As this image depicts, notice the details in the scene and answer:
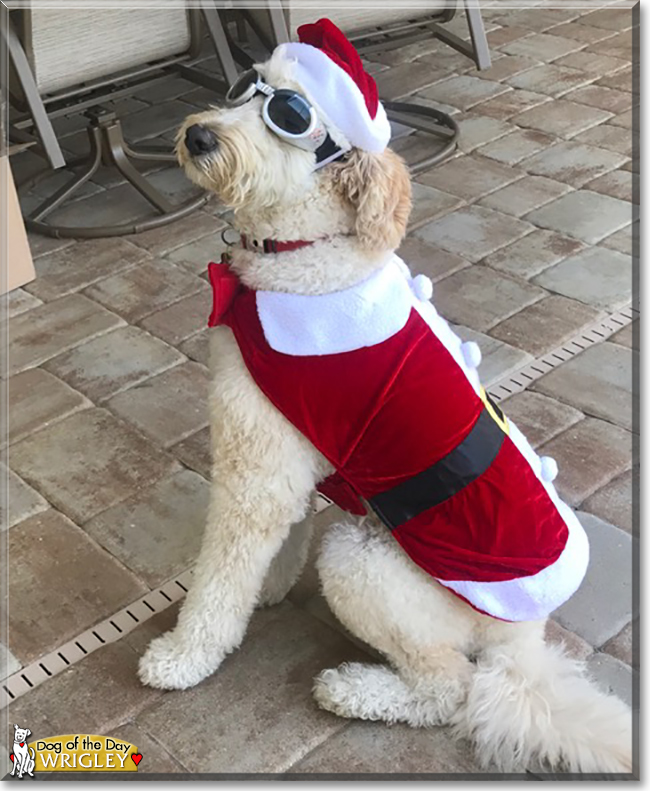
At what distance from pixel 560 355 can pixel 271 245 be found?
5.27ft

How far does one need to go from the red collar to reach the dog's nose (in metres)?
0.23

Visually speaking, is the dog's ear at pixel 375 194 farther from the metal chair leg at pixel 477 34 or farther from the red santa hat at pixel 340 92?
the metal chair leg at pixel 477 34

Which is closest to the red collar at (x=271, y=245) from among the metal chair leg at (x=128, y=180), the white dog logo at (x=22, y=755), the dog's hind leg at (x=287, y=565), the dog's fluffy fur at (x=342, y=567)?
the dog's fluffy fur at (x=342, y=567)

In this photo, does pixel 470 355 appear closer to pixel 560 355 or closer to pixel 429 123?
pixel 560 355

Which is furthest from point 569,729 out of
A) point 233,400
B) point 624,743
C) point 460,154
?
point 460,154

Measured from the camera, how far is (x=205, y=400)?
307cm

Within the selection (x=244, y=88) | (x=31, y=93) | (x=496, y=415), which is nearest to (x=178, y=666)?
(x=496, y=415)

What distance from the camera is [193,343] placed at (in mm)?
3334

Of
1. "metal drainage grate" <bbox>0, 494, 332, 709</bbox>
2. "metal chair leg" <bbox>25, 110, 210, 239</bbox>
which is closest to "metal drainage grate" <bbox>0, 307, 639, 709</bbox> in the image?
"metal drainage grate" <bbox>0, 494, 332, 709</bbox>

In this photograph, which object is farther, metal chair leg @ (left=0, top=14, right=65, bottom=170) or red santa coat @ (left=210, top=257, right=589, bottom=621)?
metal chair leg @ (left=0, top=14, right=65, bottom=170)

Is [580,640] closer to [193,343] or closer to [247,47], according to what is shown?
[193,343]

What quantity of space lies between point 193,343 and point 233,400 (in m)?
1.44

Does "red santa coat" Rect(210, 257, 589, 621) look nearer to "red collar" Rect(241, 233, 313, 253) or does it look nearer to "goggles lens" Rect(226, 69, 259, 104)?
"red collar" Rect(241, 233, 313, 253)

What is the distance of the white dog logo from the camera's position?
6.61 ft
